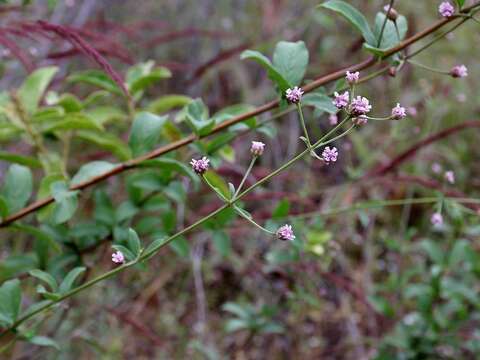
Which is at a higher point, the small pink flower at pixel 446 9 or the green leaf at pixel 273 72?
the small pink flower at pixel 446 9

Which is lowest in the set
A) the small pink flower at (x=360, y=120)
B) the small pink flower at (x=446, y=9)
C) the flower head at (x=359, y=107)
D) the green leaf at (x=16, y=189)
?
the green leaf at (x=16, y=189)

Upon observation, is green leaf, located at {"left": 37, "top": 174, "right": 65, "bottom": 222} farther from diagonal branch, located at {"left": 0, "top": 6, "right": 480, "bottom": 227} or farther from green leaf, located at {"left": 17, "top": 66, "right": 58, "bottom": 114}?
green leaf, located at {"left": 17, "top": 66, "right": 58, "bottom": 114}

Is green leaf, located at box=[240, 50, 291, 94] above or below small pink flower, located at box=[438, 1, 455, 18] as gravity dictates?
below

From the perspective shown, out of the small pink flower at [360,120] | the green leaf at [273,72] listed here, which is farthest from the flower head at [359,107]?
the green leaf at [273,72]

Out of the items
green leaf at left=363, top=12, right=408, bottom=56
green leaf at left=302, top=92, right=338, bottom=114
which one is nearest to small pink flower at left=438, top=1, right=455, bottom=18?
green leaf at left=363, top=12, right=408, bottom=56

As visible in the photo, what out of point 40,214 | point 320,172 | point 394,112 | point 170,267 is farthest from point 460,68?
point 320,172

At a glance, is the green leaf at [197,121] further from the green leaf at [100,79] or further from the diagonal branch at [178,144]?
the green leaf at [100,79]

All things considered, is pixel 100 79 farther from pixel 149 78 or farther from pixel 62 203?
pixel 62 203

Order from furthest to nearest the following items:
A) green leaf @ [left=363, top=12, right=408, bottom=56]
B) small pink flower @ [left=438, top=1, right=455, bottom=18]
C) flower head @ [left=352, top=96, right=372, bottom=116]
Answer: green leaf @ [left=363, top=12, right=408, bottom=56] → small pink flower @ [left=438, top=1, right=455, bottom=18] → flower head @ [left=352, top=96, right=372, bottom=116]
